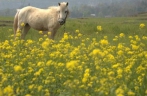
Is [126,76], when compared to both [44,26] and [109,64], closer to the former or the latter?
[109,64]

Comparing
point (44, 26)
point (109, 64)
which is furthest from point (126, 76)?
point (44, 26)

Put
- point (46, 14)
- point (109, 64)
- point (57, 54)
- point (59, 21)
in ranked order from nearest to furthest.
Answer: point (109, 64), point (57, 54), point (59, 21), point (46, 14)

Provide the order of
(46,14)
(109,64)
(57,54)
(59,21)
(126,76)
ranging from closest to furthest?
(126,76) → (109,64) → (57,54) → (59,21) → (46,14)

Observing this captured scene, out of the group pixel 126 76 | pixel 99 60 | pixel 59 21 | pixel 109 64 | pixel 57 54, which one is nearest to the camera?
pixel 126 76

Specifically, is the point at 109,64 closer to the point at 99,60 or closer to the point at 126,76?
the point at 99,60

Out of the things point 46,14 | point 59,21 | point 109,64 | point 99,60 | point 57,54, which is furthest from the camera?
point 46,14

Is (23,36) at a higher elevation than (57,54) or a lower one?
lower

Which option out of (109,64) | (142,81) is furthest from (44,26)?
(142,81)

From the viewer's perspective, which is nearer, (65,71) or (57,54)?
(65,71)

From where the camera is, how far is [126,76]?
16.9 ft

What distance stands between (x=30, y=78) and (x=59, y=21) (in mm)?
7213

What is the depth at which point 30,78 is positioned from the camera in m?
5.89

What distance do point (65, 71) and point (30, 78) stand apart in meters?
0.60

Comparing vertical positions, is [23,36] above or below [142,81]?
below
